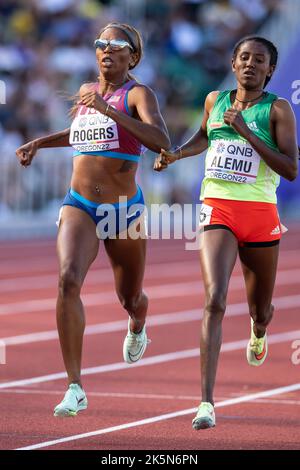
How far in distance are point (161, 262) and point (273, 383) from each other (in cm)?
999

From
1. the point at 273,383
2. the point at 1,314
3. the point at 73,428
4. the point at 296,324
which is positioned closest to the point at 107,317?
the point at 1,314

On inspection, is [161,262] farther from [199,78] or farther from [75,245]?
[75,245]

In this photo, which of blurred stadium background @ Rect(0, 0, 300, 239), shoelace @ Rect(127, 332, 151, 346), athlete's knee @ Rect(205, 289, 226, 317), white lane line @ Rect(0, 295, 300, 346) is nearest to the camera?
athlete's knee @ Rect(205, 289, 226, 317)

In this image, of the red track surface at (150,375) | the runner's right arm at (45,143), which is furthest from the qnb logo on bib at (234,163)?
the red track surface at (150,375)

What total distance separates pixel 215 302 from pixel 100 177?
1178mm

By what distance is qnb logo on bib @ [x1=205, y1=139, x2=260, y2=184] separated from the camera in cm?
755

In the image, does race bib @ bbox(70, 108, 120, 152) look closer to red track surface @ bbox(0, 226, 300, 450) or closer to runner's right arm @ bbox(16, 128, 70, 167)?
runner's right arm @ bbox(16, 128, 70, 167)

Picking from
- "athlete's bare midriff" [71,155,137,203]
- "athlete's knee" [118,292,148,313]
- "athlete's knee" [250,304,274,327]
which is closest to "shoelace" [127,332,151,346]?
"athlete's knee" [118,292,148,313]

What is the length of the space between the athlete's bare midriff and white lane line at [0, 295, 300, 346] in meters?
4.24

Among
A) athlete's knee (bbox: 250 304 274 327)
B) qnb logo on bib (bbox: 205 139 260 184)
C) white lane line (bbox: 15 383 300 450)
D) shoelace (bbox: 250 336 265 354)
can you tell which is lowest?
white lane line (bbox: 15 383 300 450)

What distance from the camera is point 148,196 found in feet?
75.4

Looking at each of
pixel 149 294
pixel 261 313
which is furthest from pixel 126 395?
pixel 149 294

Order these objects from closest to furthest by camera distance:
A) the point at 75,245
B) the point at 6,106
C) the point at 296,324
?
the point at 75,245 < the point at 296,324 < the point at 6,106

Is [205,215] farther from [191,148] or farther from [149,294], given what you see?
[149,294]
